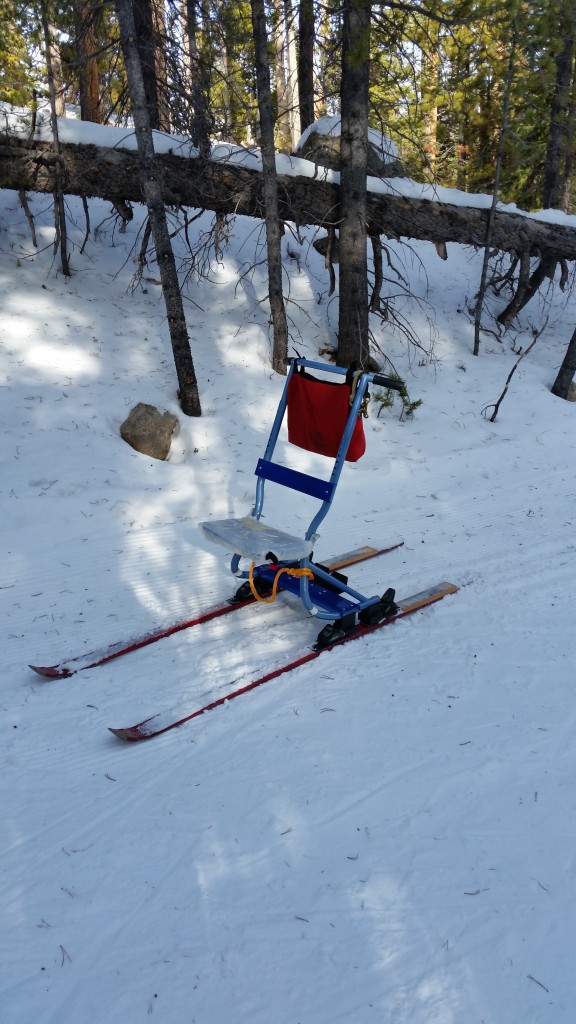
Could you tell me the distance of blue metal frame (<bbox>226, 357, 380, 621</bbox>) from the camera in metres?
4.57

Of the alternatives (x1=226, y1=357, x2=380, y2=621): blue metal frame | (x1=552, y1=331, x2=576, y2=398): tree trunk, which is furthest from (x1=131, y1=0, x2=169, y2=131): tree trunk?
(x1=552, y1=331, x2=576, y2=398): tree trunk

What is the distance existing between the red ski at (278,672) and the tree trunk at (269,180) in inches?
179

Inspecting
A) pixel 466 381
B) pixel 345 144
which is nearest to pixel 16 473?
pixel 345 144

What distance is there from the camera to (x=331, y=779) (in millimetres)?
3496

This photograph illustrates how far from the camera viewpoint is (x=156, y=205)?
301 inches

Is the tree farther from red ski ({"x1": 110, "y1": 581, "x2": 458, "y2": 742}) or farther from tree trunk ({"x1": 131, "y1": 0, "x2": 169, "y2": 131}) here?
red ski ({"x1": 110, "y1": 581, "x2": 458, "y2": 742})

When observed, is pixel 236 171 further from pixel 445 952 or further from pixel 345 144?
pixel 445 952

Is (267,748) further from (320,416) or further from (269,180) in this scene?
(269,180)

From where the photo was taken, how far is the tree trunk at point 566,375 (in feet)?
37.2

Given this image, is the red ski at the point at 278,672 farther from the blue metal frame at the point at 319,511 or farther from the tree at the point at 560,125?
the tree at the point at 560,125

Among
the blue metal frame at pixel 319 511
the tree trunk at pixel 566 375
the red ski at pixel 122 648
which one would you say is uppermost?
the blue metal frame at pixel 319 511

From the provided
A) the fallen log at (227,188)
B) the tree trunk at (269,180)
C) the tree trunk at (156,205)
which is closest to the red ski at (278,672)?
the tree trunk at (156,205)

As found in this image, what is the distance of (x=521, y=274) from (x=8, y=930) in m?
13.6

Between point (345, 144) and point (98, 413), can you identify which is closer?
point (98, 413)
